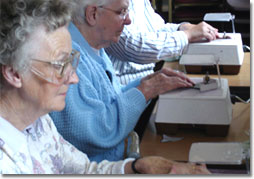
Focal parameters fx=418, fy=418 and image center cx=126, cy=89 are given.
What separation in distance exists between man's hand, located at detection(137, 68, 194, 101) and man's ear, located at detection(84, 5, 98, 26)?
0.27m

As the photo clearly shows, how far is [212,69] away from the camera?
1460 mm

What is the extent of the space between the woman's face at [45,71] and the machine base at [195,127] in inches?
16.0

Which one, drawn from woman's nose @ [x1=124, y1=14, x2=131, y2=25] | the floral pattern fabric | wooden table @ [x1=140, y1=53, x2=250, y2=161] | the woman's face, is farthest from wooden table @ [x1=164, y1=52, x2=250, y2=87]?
the woman's face

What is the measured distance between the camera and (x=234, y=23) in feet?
4.27

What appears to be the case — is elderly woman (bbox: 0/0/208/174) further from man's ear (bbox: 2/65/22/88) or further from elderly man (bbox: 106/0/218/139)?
elderly man (bbox: 106/0/218/139)

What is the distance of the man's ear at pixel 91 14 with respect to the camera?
143 cm

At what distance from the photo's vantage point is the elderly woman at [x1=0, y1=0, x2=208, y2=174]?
3.06ft

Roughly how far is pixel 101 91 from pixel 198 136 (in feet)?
1.18

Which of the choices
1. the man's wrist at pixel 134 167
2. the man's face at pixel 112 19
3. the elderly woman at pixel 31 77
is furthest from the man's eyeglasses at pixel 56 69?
the man's face at pixel 112 19

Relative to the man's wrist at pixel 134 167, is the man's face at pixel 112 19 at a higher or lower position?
higher

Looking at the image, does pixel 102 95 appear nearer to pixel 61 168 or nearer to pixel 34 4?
pixel 61 168

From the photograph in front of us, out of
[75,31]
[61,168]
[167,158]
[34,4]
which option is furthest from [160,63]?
[34,4]

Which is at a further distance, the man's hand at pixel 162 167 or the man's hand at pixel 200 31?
the man's hand at pixel 200 31

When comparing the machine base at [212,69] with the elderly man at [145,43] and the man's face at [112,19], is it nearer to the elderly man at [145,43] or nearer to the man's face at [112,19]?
the elderly man at [145,43]
